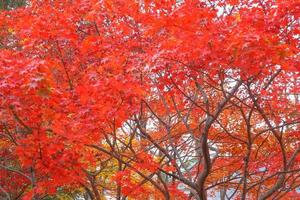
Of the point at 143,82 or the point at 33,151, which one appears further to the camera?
the point at 143,82

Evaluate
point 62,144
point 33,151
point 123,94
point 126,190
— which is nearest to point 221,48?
point 123,94

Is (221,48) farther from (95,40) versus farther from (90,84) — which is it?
(95,40)

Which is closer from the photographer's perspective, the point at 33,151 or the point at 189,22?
the point at 189,22

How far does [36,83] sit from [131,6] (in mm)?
3311

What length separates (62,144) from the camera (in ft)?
25.0

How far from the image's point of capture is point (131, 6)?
816 centimetres

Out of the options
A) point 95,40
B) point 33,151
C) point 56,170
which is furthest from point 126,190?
point 95,40

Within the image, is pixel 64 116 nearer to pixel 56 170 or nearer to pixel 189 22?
pixel 56 170

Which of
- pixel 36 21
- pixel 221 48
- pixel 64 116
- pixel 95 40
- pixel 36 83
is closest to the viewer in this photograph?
pixel 36 83

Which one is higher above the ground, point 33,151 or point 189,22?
point 189,22

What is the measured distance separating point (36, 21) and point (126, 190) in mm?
4088

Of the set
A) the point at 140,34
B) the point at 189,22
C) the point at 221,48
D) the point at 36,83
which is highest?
the point at 140,34

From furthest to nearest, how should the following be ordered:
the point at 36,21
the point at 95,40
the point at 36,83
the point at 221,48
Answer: the point at 95,40 < the point at 36,21 < the point at 221,48 < the point at 36,83

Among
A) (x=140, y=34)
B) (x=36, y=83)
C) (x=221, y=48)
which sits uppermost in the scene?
(x=140, y=34)
